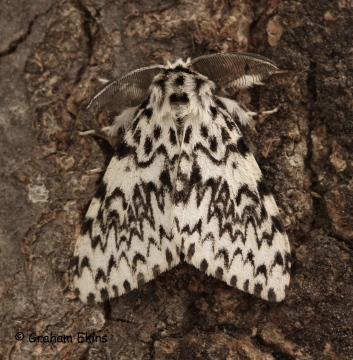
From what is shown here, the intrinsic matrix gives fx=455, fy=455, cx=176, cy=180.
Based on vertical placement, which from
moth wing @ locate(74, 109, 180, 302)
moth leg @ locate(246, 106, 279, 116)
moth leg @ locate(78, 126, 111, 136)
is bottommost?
moth wing @ locate(74, 109, 180, 302)

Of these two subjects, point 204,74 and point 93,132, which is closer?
point 93,132

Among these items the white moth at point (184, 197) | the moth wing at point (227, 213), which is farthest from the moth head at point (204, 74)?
the moth wing at point (227, 213)

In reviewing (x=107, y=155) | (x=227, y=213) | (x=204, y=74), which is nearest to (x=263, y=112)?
(x=204, y=74)

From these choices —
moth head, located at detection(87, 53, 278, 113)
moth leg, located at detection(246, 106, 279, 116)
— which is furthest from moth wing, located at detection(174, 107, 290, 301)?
moth head, located at detection(87, 53, 278, 113)

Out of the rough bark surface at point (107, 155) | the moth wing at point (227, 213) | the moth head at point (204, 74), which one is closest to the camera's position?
the rough bark surface at point (107, 155)

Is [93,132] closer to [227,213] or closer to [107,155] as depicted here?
[107,155]

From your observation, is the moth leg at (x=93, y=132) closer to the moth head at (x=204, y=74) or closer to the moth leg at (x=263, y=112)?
the moth head at (x=204, y=74)

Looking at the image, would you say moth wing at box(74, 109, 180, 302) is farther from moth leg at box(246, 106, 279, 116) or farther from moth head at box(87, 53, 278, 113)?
moth leg at box(246, 106, 279, 116)
